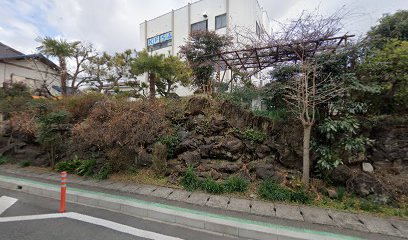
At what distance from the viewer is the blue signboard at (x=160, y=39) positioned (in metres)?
22.2

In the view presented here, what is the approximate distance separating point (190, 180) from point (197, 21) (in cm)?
1914

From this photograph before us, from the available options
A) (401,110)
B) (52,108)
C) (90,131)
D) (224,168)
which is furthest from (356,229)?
(52,108)

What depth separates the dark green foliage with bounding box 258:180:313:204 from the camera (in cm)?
468

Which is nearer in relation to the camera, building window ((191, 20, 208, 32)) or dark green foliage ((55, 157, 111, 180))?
dark green foliage ((55, 157, 111, 180))

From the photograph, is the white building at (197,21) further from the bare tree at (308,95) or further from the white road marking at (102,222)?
the white road marking at (102,222)

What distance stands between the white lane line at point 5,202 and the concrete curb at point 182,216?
0.49 metres

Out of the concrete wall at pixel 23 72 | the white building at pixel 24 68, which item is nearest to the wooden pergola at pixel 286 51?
the white building at pixel 24 68

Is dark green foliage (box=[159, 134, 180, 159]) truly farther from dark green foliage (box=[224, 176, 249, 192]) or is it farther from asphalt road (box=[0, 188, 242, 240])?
asphalt road (box=[0, 188, 242, 240])

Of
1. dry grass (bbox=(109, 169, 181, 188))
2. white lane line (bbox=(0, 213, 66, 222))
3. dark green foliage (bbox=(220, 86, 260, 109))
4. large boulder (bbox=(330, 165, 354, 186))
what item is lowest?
white lane line (bbox=(0, 213, 66, 222))

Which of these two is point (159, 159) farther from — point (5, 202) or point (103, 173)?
point (5, 202)

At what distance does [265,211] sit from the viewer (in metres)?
4.24

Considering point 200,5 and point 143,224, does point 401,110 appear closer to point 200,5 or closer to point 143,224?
point 143,224

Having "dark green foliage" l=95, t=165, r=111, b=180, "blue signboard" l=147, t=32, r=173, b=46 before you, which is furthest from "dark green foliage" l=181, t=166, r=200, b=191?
"blue signboard" l=147, t=32, r=173, b=46

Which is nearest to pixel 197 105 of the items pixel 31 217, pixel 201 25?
pixel 31 217
